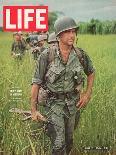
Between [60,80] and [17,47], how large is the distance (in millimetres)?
848

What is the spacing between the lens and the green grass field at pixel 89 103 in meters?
4.81

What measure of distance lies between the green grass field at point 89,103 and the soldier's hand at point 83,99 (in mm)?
339

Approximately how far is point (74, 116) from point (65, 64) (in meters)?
0.41

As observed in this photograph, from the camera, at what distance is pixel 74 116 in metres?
4.34

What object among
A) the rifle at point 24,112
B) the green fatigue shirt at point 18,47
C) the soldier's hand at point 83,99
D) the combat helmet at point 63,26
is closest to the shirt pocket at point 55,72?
the combat helmet at point 63,26

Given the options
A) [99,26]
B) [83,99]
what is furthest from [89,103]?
[99,26]

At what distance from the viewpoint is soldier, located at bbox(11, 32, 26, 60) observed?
485 centimetres

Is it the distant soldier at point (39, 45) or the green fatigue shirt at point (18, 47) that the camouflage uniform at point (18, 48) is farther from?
the distant soldier at point (39, 45)

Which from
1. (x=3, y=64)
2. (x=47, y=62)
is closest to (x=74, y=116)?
(x=47, y=62)

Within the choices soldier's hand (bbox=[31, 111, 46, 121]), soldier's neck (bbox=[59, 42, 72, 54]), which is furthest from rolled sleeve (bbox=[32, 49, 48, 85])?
soldier's hand (bbox=[31, 111, 46, 121])

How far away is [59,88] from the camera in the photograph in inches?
164

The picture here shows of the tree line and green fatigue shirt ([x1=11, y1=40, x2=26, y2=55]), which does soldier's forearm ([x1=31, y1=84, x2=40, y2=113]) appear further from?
the tree line

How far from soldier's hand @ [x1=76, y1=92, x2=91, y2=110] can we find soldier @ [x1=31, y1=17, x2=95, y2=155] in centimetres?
11

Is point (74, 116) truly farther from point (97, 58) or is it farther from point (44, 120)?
point (97, 58)
